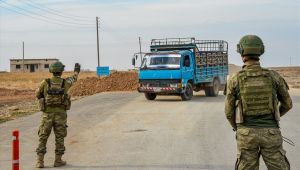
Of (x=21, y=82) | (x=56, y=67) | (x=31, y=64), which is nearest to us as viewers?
(x=56, y=67)

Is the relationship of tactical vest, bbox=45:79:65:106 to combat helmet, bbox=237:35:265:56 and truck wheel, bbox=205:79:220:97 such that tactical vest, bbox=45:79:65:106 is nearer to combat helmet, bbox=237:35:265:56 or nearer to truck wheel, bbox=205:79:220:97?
combat helmet, bbox=237:35:265:56

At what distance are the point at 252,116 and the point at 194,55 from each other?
19.7 m

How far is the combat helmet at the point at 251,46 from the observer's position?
211 inches

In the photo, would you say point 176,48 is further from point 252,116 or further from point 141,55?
point 252,116

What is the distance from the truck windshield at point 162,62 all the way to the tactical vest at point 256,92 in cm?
1786

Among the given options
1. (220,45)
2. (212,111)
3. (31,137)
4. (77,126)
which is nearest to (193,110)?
(212,111)

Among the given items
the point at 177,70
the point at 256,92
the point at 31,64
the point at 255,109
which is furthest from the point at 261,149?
the point at 31,64

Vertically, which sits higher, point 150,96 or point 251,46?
point 251,46

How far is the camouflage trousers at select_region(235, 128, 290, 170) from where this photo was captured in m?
5.27

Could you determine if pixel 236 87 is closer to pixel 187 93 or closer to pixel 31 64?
pixel 187 93

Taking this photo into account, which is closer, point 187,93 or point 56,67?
point 56,67

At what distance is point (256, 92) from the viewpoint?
5.38 m

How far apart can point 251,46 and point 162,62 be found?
18294 millimetres

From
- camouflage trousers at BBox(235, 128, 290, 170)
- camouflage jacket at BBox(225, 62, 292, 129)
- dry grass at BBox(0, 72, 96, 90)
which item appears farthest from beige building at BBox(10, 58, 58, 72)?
camouflage trousers at BBox(235, 128, 290, 170)
